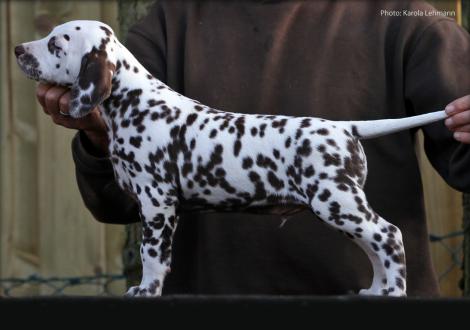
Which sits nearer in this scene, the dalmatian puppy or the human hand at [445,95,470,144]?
the dalmatian puppy

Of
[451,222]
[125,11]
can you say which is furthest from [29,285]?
[451,222]

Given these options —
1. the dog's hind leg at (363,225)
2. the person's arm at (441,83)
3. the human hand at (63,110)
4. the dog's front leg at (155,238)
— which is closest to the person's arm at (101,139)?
the human hand at (63,110)

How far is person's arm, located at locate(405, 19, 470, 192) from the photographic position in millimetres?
2262

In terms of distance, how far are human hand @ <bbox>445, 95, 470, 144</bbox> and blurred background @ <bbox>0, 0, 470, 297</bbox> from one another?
5.63 ft

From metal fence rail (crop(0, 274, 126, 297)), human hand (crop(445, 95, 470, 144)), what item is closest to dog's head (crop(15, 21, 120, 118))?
human hand (crop(445, 95, 470, 144))

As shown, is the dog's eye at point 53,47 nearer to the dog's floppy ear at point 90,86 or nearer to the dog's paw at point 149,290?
the dog's floppy ear at point 90,86

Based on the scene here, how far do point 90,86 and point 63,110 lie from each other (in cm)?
11

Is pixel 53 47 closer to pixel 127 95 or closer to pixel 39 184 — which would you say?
pixel 127 95

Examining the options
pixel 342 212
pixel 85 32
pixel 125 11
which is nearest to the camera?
pixel 342 212

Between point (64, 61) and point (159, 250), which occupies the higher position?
point (64, 61)

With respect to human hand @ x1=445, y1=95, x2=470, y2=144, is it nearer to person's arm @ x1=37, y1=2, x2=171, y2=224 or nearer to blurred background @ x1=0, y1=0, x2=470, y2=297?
person's arm @ x1=37, y1=2, x2=171, y2=224

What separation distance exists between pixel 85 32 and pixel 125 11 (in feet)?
3.58
